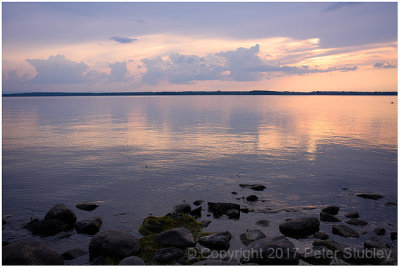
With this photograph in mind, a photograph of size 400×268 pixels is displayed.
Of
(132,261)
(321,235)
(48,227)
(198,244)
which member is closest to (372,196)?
(321,235)

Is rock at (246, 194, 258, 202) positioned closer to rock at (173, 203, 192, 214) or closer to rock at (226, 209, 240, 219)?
rock at (226, 209, 240, 219)

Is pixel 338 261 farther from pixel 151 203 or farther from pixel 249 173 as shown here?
pixel 249 173

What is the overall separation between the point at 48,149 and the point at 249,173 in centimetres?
2212

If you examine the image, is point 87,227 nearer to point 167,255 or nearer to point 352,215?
point 167,255

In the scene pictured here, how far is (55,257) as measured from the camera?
10648 mm

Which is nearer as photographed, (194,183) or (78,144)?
(194,183)

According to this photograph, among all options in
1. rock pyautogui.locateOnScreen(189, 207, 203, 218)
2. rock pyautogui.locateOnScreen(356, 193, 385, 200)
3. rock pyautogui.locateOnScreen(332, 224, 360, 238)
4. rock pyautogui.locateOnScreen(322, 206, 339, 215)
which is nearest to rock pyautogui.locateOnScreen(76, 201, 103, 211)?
rock pyautogui.locateOnScreen(189, 207, 203, 218)

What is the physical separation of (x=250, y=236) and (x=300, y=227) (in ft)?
7.99

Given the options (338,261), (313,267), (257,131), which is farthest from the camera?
(257,131)

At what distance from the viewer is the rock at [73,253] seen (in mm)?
11430

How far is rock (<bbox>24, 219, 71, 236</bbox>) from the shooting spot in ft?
43.4

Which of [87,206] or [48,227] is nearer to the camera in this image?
[48,227]

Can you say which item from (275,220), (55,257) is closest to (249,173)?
(275,220)

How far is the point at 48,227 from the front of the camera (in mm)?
13289
